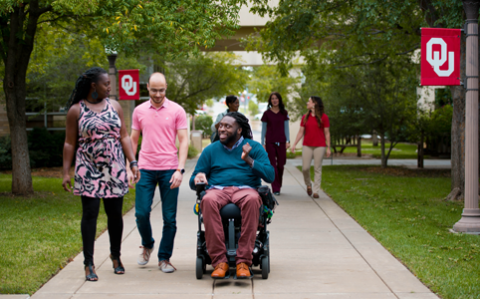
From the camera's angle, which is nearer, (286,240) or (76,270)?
(76,270)

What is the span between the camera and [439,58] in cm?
756

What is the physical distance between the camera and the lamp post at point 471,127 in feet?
23.7

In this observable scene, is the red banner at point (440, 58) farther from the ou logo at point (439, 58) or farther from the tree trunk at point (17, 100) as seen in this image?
the tree trunk at point (17, 100)

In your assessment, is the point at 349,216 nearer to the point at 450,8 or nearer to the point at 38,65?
the point at 450,8

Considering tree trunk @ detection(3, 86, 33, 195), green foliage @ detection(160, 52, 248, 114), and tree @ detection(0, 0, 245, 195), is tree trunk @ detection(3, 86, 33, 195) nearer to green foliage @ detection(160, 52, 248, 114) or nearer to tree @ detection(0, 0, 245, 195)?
tree @ detection(0, 0, 245, 195)

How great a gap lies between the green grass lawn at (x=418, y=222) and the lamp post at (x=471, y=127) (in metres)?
0.36

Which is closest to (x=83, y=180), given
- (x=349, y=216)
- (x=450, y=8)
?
(x=349, y=216)

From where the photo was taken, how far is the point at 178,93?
2220 cm

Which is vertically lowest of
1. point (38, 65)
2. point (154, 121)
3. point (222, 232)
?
point (222, 232)

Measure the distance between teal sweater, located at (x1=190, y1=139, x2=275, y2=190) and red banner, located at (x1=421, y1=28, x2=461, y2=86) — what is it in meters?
3.29

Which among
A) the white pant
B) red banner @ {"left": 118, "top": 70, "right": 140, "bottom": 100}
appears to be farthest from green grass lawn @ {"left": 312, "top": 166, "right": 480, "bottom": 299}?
red banner @ {"left": 118, "top": 70, "right": 140, "bottom": 100}

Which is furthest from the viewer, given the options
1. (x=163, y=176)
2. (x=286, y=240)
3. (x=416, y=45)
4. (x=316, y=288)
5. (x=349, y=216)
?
(x=416, y=45)

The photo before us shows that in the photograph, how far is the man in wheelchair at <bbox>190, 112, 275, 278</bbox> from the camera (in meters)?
4.94

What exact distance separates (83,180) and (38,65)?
1117 centimetres
